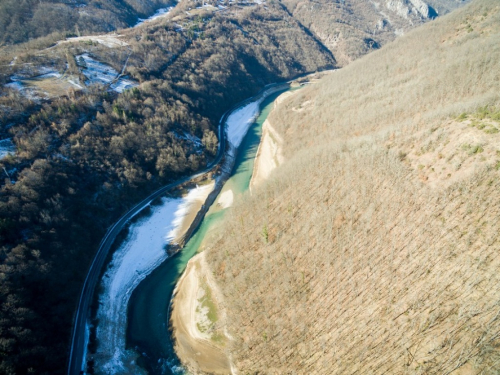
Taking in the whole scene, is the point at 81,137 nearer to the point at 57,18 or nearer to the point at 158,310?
the point at 158,310

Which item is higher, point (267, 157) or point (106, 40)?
point (106, 40)

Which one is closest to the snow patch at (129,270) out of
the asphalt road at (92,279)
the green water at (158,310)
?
the green water at (158,310)

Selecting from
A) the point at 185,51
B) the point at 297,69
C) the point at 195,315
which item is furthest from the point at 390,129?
the point at 297,69

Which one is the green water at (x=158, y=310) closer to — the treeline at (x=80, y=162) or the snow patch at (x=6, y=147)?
the treeline at (x=80, y=162)

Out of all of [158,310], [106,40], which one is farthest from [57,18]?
[158,310]

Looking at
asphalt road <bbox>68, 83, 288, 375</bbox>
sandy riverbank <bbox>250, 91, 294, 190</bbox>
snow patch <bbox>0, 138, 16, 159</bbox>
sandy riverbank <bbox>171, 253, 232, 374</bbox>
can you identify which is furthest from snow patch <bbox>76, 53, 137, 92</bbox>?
sandy riverbank <bbox>171, 253, 232, 374</bbox>

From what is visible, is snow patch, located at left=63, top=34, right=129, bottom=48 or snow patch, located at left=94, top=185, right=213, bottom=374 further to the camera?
snow patch, located at left=63, top=34, right=129, bottom=48

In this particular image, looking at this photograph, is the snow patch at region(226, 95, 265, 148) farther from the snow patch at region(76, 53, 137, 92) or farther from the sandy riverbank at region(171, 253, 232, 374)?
the sandy riverbank at region(171, 253, 232, 374)
